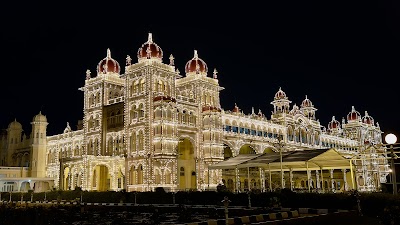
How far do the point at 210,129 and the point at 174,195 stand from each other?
24.4 meters

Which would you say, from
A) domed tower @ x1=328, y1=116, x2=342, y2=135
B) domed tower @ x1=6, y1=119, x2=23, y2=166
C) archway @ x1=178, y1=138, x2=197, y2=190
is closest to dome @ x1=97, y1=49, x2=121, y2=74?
archway @ x1=178, y1=138, x2=197, y2=190

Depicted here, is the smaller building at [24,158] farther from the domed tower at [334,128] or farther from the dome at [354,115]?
the dome at [354,115]

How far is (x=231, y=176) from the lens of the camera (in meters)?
71.1

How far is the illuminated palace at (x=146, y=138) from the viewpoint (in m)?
57.2

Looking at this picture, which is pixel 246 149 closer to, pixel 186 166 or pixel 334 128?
pixel 186 166

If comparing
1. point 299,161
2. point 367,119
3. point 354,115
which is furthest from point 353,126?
point 299,161

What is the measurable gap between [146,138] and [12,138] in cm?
3811

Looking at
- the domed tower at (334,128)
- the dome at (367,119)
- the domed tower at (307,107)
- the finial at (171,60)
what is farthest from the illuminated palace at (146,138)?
the dome at (367,119)

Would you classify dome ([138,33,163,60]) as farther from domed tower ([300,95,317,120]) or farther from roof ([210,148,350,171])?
domed tower ([300,95,317,120])

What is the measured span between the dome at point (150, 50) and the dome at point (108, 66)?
308 inches

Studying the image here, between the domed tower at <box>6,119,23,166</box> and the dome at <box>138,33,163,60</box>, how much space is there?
35.4 meters

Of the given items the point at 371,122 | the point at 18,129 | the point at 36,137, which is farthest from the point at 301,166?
the point at 371,122

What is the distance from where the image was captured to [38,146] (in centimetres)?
7562

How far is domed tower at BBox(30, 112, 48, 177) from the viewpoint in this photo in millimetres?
74688
